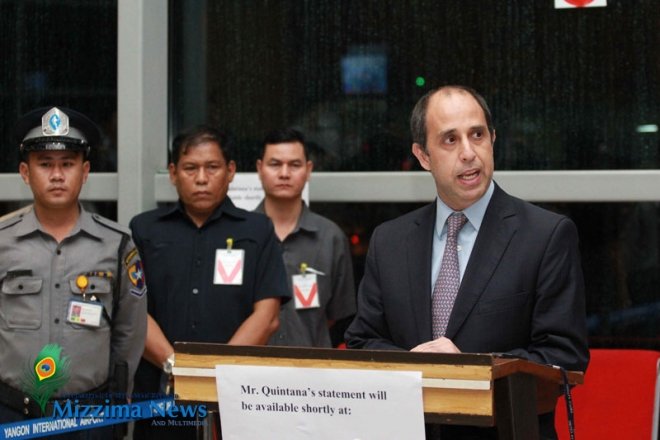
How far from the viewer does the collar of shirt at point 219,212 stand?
4.37m

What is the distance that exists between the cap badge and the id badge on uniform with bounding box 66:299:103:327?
71 centimetres

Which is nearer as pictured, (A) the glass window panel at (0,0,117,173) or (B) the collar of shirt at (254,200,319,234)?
(B) the collar of shirt at (254,200,319,234)

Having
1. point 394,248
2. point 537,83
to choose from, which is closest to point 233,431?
point 394,248

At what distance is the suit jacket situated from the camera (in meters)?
2.43

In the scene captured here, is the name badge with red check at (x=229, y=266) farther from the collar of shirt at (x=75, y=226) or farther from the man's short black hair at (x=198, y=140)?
the collar of shirt at (x=75, y=226)

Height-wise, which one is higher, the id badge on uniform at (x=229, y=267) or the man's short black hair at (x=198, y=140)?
the man's short black hair at (x=198, y=140)

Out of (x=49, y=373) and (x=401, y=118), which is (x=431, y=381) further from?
(x=401, y=118)

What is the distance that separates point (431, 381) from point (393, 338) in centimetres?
68

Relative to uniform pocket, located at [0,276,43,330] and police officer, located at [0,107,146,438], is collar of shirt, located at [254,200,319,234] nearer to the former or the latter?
police officer, located at [0,107,146,438]

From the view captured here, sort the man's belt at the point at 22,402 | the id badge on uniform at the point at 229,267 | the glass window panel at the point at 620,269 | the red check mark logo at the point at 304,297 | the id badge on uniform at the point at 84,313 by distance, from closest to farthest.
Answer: the man's belt at the point at 22,402
the id badge on uniform at the point at 84,313
the id badge on uniform at the point at 229,267
the red check mark logo at the point at 304,297
the glass window panel at the point at 620,269

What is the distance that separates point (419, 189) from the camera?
504cm

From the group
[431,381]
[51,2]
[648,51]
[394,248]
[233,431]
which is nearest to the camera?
[431,381]

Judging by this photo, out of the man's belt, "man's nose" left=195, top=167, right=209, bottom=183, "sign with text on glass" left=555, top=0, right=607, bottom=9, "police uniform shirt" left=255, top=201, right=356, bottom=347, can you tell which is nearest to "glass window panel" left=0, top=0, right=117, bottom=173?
"man's nose" left=195, top=167, right=209, bottom=183

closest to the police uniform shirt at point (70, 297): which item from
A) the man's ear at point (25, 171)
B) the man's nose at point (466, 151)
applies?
the man's ear at point (25, 171)
